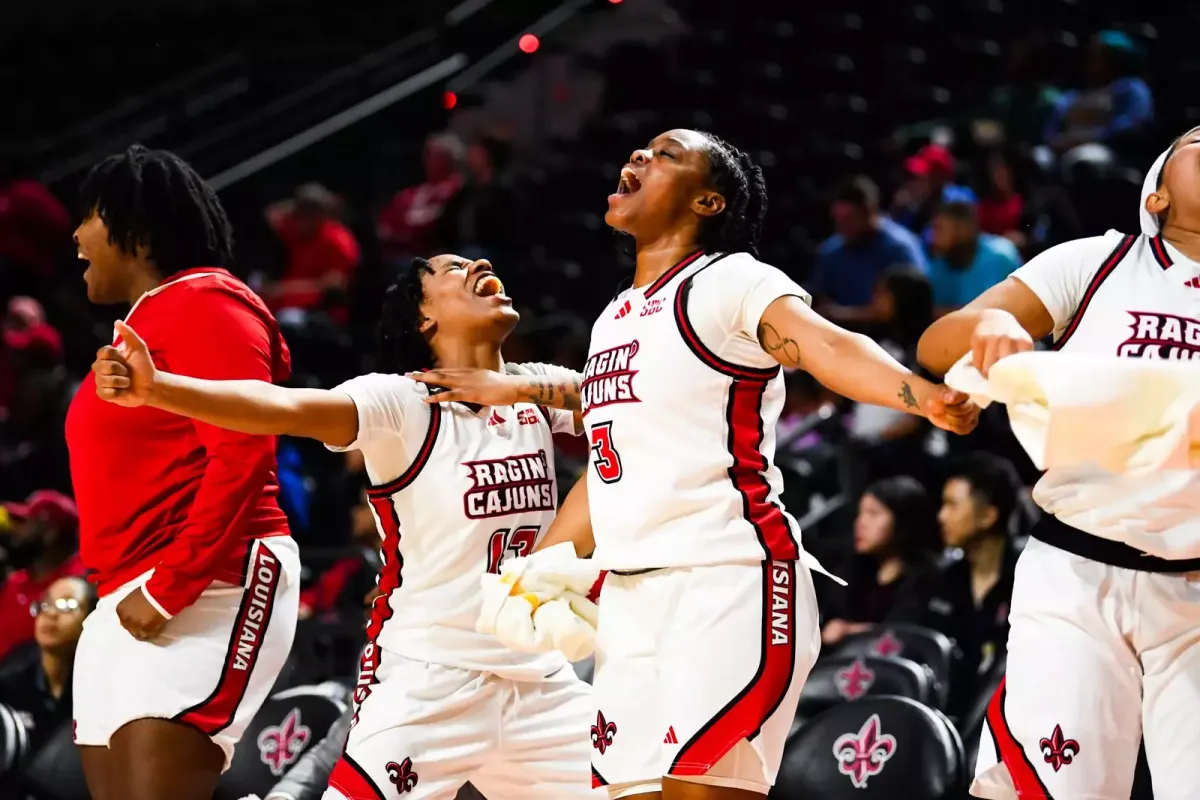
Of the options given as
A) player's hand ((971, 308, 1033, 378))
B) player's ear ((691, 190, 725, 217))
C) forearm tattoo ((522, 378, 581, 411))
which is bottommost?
player's hand ((971, 308, 1033, 378))

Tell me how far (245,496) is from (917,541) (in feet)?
10.1

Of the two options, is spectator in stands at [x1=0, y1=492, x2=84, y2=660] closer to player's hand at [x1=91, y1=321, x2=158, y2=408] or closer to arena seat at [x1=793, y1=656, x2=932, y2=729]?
→ arena seat at [x1=793, y1=656, x2=932, y2=729]

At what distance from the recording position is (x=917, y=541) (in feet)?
20.5

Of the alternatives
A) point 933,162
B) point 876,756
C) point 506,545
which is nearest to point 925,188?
point 933,162

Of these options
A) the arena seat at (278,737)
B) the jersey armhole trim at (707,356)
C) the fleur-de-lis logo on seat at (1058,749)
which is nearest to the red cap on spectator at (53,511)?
the arena seat at (278,737)

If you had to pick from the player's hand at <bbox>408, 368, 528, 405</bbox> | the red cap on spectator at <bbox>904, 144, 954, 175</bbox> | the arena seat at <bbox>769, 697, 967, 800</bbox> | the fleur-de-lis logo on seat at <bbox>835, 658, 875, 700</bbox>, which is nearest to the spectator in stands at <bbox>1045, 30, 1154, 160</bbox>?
the red cap on spectator at <bbox>904, 144, 954, 175</bbox>

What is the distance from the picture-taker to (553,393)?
430 centimetres

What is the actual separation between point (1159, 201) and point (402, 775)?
2152 millimetres

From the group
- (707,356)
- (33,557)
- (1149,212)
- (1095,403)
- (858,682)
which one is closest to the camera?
(1095,403)

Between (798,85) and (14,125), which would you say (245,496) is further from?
(14,125)

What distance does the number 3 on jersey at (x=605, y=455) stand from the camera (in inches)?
142

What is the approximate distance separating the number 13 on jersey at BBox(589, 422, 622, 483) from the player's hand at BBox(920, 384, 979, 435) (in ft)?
2.71

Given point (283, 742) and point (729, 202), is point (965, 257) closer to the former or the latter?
point (283, 742)

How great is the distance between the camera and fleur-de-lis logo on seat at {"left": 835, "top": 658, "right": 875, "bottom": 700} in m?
5.52
